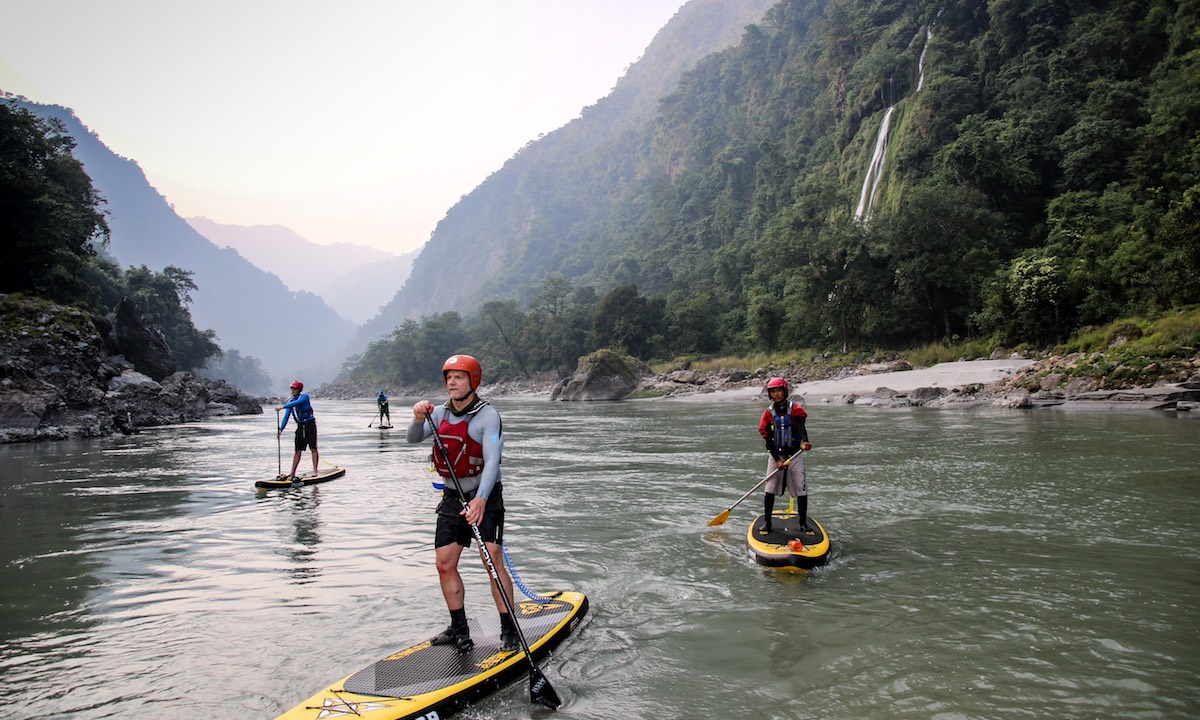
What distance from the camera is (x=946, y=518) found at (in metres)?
9.05

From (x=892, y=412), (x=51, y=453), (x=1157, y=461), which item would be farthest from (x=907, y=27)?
(x=51, y=453)

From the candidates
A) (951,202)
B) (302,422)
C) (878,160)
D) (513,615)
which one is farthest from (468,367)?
(878,160)

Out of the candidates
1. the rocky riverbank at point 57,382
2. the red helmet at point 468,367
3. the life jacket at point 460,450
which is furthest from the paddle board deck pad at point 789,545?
the rocky riverbank at point 57,382

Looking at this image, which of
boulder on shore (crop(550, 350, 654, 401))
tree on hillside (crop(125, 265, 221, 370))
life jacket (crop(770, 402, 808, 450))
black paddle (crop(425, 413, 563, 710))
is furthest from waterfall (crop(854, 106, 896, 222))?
tree on hillside (crop(125, 265, 221, 370))

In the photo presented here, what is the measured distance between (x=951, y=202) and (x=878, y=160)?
24188 millimetres

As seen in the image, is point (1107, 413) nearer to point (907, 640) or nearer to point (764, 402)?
point (764, 402)

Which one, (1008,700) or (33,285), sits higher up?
(33,285)

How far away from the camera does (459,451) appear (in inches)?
189

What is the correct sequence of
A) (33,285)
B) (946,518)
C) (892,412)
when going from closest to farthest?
(946,518)
(892,412)
(33,285)

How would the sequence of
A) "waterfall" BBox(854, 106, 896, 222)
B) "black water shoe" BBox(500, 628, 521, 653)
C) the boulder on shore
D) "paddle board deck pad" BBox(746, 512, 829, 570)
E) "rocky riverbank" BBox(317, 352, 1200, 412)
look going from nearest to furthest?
"black water shoe" BBox(500, 628, 521, 653) < "paddle board deck pad" BBox(746, 512, 829, 570) < "rocky riverbank" BBox(317, 352, 1200, 412) < the boulder on shore < "waterfall" BBox(854, 106, 896, 222)

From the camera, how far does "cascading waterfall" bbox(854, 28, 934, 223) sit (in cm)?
6175

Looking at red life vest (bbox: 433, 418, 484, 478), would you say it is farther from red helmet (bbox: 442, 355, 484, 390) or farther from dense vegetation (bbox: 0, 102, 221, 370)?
dense vegetation (bbox: 0, 102, 221, 370)

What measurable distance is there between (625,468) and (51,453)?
19364 millimetres

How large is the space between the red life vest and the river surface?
163 cm
